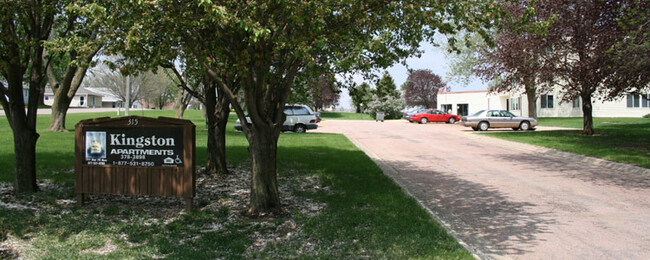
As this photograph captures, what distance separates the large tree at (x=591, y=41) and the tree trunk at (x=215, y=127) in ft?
34.8

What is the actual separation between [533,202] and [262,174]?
15.3 feet

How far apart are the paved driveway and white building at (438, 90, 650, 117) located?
2007 cm

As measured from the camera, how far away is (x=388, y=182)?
9.87 m

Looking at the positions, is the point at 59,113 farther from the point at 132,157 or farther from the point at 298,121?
the point at 132,157

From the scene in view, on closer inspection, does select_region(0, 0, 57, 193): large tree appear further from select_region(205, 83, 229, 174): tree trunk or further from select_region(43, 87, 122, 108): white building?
select_region(43, 87, 122, 108): white building

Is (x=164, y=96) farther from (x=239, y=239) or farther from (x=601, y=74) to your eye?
(x=239, y=239)

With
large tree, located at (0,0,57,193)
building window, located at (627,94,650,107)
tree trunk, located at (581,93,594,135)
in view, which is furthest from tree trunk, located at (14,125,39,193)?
building window, located at (627,94,650,107)

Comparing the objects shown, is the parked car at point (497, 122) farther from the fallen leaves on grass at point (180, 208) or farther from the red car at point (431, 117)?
the fallen leaves on grass at point (180, 208)

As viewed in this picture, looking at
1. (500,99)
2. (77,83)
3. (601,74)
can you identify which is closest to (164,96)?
(500,99)

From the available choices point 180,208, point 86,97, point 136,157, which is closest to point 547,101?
point 180,208

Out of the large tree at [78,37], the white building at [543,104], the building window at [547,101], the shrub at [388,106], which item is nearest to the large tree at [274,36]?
the large tree at [78,37]

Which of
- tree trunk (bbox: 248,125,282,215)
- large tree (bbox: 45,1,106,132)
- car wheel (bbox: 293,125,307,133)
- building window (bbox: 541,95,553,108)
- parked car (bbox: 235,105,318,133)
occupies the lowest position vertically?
tree trunk (bbox: 248,125,282,215)

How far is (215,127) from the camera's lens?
10.9m

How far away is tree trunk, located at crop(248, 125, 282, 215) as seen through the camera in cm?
720
